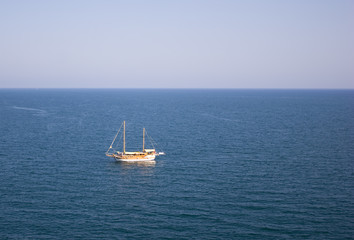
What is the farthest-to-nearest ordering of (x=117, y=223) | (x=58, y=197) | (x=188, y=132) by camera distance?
(x=188, y=132) → (x=58, y=197) → (x=117, y=223)

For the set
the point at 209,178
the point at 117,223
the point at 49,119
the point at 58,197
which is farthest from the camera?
the point at 49,119

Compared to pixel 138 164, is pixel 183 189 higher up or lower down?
lower down

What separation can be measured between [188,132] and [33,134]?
6662 centimetres

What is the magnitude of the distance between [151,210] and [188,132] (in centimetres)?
8796

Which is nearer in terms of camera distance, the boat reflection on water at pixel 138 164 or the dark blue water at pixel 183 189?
the dark blue water at pixel 183 189

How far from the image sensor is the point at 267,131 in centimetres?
15450

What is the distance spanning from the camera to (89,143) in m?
127

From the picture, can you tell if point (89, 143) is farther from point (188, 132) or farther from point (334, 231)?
point (334, 231)

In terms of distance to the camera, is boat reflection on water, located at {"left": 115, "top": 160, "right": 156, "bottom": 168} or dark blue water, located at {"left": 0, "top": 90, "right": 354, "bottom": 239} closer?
dark blue water, located at {"left": 0, "top": 90, "right": 354, "bottom": 239}

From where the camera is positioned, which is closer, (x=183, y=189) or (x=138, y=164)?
(x=183, y=189)

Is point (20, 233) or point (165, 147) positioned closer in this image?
point (20, 233)

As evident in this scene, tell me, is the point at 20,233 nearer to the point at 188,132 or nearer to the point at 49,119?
the point at 188,132

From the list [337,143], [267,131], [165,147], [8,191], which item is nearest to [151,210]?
[8,191]

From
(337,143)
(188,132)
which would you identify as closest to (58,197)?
(188,132)
